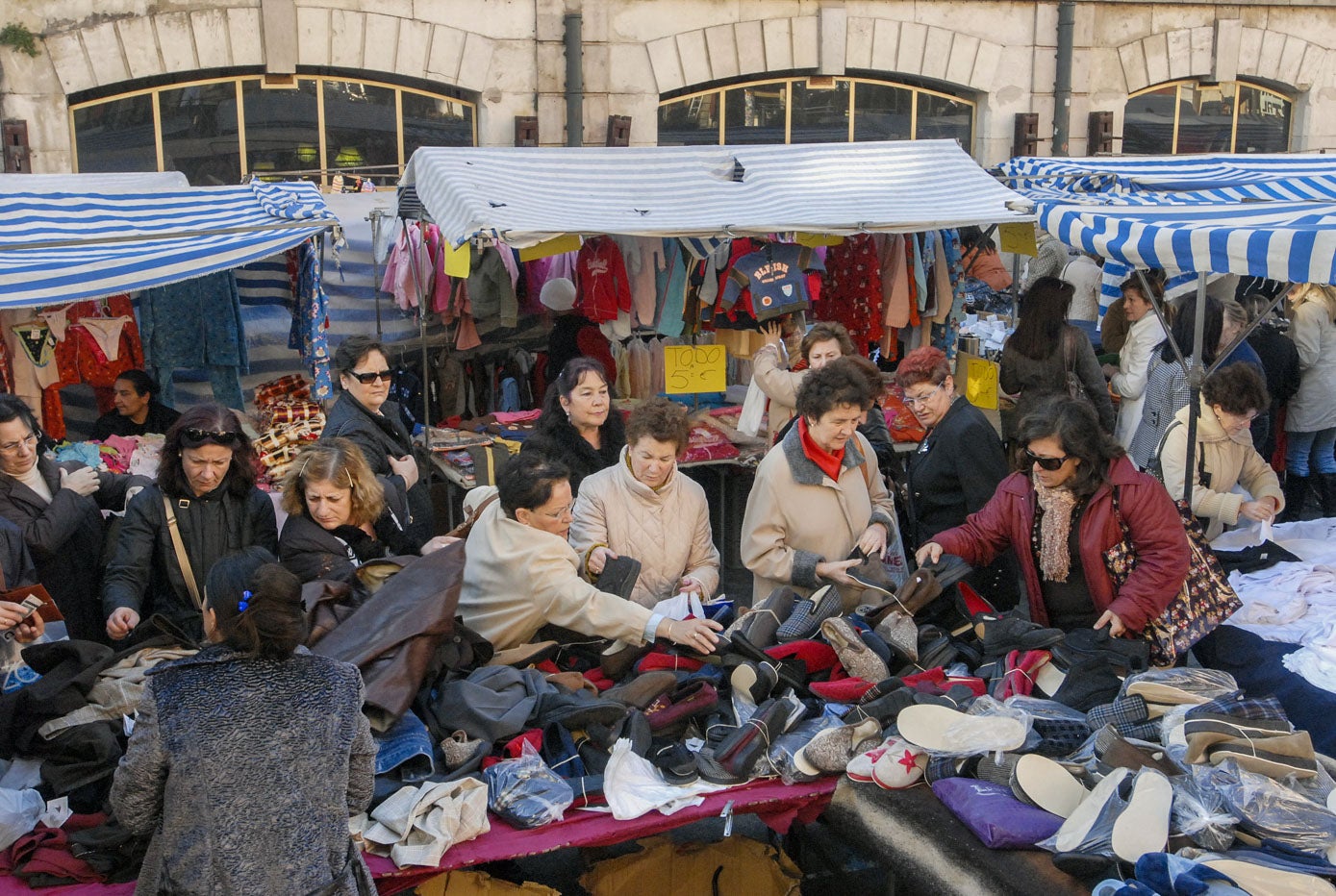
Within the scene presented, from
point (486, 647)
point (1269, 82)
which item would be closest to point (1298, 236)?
point (486, 647)

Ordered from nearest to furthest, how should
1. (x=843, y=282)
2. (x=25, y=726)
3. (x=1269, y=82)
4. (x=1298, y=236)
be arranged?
(x=25, y=726), (x=1298, y=236), (x=843, y=282), (x=1269, y=82)

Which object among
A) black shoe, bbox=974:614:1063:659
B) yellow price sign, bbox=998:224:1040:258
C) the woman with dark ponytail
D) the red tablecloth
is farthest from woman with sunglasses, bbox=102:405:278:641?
yellow price sign, bbox=998:224:1040:258

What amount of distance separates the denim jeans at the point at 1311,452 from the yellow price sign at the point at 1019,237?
81.9 inches

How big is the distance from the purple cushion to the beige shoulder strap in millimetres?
2574

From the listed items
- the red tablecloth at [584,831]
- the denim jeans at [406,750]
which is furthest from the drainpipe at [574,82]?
the red tablecloth at [584,831]

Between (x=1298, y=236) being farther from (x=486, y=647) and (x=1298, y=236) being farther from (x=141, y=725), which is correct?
(x=141, y=725)

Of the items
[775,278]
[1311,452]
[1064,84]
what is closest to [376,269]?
[775,278]

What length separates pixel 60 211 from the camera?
6.32m

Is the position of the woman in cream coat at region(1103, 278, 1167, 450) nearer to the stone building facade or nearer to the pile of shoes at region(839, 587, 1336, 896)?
the pile of shoes at region(839, 587, 1336, 896)

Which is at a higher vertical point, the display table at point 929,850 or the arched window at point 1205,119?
the arched window at point 1205,119

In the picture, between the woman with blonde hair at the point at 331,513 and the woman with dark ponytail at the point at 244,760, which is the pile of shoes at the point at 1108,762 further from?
the woman with blonde hair at the point at 331,513

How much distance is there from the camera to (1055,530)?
416 cm

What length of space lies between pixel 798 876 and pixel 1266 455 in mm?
5212

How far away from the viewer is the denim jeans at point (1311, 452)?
7680 millimetres
